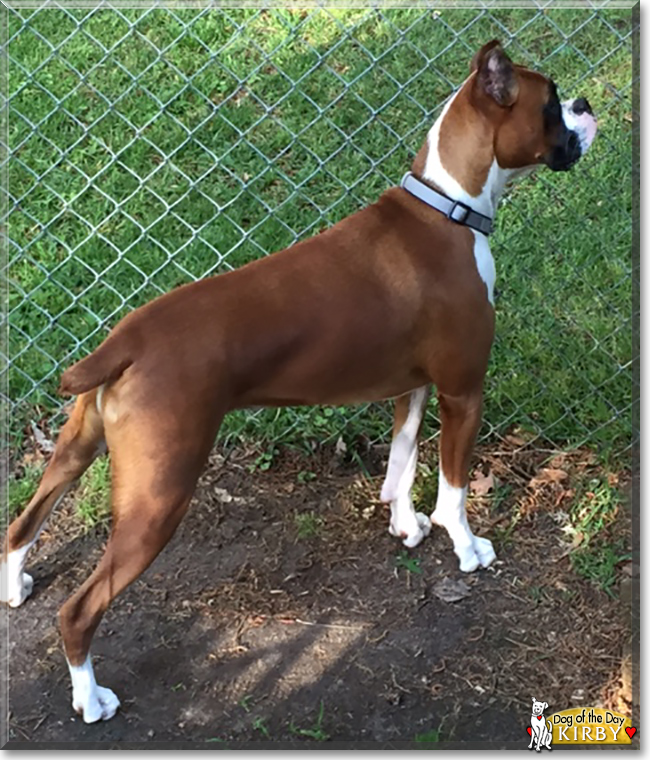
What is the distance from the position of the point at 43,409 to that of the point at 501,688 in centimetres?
205

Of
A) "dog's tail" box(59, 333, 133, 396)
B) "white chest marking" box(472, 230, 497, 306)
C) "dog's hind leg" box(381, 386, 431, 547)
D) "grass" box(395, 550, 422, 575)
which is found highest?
"dog's tail" box(59, 333, 133, 396)

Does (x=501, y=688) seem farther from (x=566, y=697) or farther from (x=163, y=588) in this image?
(x=163, y=588)

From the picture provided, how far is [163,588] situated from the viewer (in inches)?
127

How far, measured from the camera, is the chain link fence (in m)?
3.91

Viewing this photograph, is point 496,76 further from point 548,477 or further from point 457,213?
point 548,477

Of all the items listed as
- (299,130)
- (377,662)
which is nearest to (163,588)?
(377,662)

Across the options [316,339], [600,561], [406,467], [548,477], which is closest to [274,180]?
[406,467]

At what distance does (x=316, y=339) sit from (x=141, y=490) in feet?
2.12

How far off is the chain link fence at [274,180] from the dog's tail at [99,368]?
123 cm

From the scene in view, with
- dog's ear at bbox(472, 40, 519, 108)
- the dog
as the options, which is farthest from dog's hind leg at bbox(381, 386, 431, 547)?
dog's ear at bbox(472, 40, 519, 108)

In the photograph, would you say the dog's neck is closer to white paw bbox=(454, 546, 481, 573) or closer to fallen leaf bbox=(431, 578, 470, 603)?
white paw bbox=(454, 546, 481, 573)

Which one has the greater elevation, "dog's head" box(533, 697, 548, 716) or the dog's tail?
the dog's tail

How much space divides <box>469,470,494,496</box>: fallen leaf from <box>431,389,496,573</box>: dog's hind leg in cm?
25

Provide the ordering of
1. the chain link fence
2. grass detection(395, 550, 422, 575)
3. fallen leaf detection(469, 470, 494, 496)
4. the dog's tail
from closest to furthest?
the dog's tail → grass detection(395, 550, 422, 575) → fallen leaf detection(469, 470, 494, 496) → the chain link fence
